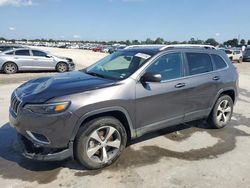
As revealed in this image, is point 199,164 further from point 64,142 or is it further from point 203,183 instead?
point 64,142

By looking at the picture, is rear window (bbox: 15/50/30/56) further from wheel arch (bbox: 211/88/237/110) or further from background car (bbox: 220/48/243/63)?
background car (bbox: 220/48/243/63)

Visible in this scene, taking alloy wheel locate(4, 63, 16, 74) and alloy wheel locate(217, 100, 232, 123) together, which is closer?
alloy wheel locate(217, 100, 232, 123)

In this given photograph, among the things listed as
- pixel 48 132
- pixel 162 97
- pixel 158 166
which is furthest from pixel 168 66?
pixel 48 132

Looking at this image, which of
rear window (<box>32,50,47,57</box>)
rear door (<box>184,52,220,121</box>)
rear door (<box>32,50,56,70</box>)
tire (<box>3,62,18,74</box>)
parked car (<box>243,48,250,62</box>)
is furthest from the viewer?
parked car (<box>243,48,250,62</box>)

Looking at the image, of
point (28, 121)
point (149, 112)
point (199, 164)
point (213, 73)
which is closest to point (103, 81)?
point (149, 112)

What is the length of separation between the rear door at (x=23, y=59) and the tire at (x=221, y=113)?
40.2ft

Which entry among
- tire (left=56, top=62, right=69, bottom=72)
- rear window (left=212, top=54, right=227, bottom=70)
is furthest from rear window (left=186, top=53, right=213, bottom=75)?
tire (left=56, top=62, right=69, bottom=72)

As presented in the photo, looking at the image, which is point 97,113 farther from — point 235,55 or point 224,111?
point 235,55

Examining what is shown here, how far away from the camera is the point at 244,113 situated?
24.6ft

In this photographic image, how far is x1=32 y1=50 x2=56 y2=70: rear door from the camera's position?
15.9m

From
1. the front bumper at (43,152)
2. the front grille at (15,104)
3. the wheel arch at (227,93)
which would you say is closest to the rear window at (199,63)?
the wheel arch at (227,93)

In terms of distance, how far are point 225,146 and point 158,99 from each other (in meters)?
1.69

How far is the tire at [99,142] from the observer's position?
385cm

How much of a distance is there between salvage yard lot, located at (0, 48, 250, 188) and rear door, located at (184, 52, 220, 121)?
588 mm
